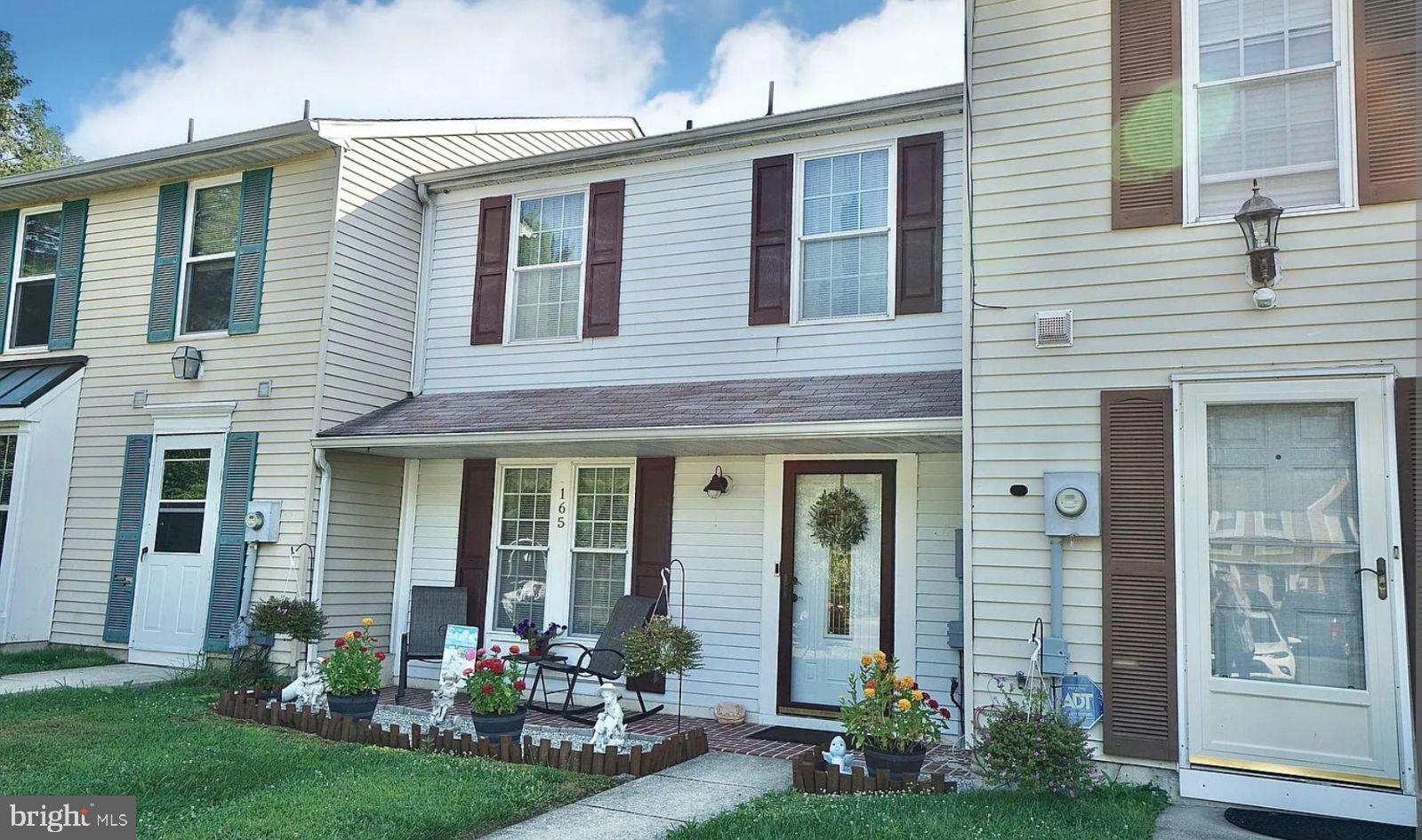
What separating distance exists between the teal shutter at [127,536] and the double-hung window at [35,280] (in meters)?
1.99

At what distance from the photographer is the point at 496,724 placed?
238 inches

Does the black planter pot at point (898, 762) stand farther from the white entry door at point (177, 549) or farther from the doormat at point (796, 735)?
the white entry door at point (177, 549)

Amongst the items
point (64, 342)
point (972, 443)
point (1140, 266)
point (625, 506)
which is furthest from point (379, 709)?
point (1140, 266)

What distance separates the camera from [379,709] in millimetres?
7578

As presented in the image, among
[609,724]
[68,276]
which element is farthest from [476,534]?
[68,276]

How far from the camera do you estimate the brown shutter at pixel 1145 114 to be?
546 centimetres

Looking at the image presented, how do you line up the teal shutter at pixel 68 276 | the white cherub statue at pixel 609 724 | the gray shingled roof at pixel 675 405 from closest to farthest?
1. the white cherub statue at pixel 609 724
2. the gray shingled roof at pixel 675 405
3. the teal shutter at pixel 68 276

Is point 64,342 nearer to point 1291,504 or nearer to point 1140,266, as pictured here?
point 1140,266

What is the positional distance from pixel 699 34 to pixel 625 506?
5489 millimetres

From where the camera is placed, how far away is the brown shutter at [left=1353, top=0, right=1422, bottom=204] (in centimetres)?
498

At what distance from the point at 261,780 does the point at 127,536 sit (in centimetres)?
526

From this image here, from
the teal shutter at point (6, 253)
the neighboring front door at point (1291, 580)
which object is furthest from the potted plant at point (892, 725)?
the teal shutter at point (6, 253)

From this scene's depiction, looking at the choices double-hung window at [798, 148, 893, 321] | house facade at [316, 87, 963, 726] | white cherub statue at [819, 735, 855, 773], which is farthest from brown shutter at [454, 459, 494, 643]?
white cherub statue at [819, 735, 855, 773]

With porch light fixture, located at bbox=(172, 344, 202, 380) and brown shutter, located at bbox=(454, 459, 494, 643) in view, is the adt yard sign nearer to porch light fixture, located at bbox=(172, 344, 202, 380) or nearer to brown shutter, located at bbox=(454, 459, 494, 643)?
brown shutter, located at bbox=(454, 459, 494, 643)
